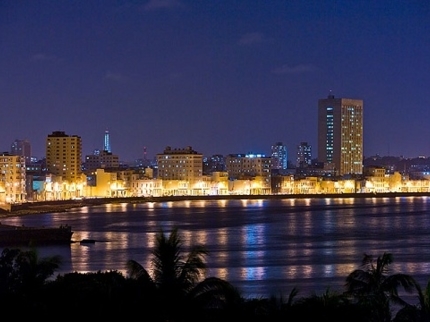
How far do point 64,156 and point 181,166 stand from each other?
11.2m

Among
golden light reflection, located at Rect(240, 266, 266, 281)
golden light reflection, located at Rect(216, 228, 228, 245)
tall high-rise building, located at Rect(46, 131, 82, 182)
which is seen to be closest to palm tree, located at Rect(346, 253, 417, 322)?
golden light reflection, located at Rect(240, 266, 266, 281)

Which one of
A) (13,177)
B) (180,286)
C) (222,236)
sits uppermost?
(13,177)

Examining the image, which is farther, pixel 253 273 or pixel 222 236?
pixel 222 236

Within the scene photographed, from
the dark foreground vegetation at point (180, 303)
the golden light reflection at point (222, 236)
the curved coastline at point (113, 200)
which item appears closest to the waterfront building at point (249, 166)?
the curved coastline at point (113, 200)

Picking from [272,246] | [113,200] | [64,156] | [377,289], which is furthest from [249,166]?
[377,289]

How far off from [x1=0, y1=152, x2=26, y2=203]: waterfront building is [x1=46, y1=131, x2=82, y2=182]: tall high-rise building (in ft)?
28.5

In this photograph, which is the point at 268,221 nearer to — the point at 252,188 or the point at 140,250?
the point at 140,250

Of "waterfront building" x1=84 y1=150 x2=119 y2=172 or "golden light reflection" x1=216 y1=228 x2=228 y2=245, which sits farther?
"waterfront building" x1=84 y1=150 x2=119 y2=172

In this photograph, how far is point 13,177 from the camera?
177 ft

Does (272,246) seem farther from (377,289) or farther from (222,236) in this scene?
(377,289)

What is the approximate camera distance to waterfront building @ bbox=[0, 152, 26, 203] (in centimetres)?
5362

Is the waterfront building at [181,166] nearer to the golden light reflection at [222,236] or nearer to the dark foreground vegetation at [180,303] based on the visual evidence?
the golden light reflection at [222,236]

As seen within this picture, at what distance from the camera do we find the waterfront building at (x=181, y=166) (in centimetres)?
7212

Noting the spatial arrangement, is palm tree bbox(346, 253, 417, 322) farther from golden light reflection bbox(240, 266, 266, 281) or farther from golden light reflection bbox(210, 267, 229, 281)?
golden light reflection bbox(210, 267, 229, 281)
